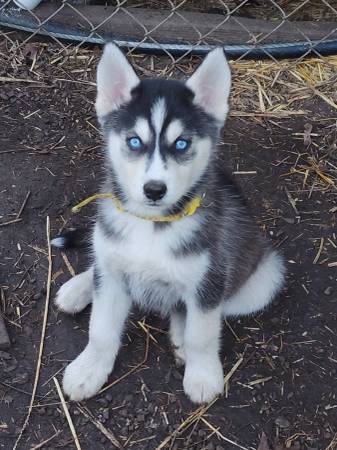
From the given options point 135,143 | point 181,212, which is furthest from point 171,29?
point 135,143

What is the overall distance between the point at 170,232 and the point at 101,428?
96 cm

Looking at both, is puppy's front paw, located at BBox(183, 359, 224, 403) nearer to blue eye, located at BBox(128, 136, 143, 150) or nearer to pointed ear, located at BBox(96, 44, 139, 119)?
blue eye, located at BBox(128, 136, 143, 150)

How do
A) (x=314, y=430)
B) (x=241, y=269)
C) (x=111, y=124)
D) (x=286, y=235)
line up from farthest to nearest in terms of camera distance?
(x=286, y=235), (x=241, y=269), (x=314, y=430), (x=111, y=124)

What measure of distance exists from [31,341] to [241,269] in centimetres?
110

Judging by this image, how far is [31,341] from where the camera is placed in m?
3.89

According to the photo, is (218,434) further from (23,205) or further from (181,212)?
(23,205)

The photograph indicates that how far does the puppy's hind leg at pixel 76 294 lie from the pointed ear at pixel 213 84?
1.09m

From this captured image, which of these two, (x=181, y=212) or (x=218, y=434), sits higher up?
(x=181, y=212)

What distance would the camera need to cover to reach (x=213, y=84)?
3332mm

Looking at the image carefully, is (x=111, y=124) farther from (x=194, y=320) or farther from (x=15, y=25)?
(x=15, y=25)

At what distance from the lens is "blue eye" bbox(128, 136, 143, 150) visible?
10.4 feet

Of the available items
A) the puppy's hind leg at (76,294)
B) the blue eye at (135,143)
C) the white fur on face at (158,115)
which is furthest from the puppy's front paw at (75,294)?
the white fur on face at (158,115)

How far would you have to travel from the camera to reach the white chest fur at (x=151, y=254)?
3.39 meters

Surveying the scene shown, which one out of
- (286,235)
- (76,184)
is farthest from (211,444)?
(76,184)
